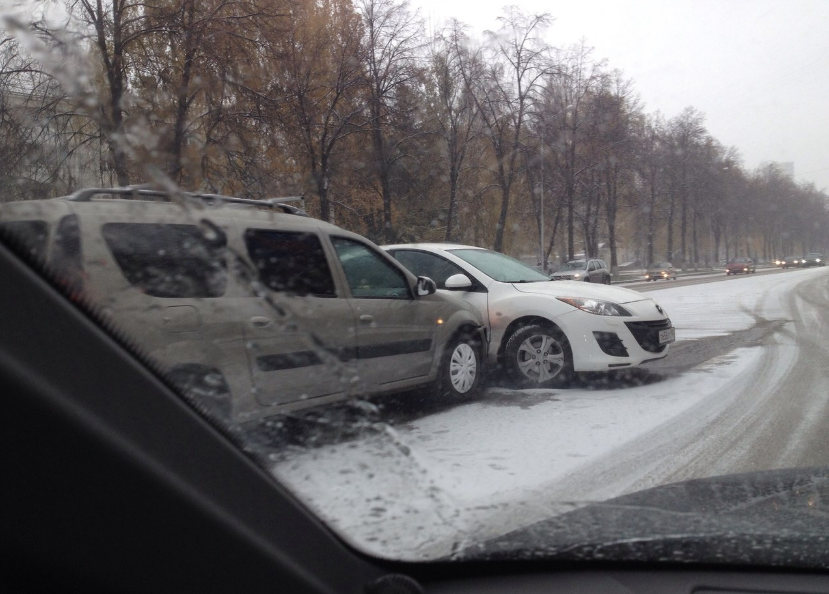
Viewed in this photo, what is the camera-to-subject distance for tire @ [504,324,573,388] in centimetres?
673

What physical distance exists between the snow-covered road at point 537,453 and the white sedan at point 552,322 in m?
0.35

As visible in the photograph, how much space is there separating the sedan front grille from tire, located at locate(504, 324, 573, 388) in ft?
2.35

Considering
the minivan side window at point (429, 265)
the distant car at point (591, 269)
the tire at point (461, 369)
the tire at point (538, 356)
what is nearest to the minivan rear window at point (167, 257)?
the tire at point (461, 369)

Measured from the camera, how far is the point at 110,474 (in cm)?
136

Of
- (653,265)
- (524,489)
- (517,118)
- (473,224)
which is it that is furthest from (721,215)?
(524,489)

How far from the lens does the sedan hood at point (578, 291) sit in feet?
23.0

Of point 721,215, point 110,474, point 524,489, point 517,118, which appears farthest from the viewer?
point 721,215

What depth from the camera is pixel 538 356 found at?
6.83 m

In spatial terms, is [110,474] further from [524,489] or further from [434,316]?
[434,316]

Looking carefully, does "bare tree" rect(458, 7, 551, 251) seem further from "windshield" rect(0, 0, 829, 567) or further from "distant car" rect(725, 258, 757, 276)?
"distant car" rect(725, 258, 757, 276)

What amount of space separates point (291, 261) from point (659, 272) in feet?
156

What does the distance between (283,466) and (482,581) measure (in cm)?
72

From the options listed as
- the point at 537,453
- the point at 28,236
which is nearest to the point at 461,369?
the point at 537,453

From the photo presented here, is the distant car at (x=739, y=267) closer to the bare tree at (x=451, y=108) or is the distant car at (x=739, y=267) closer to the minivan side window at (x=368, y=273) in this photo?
the bare tree at (x=451, y=108)
